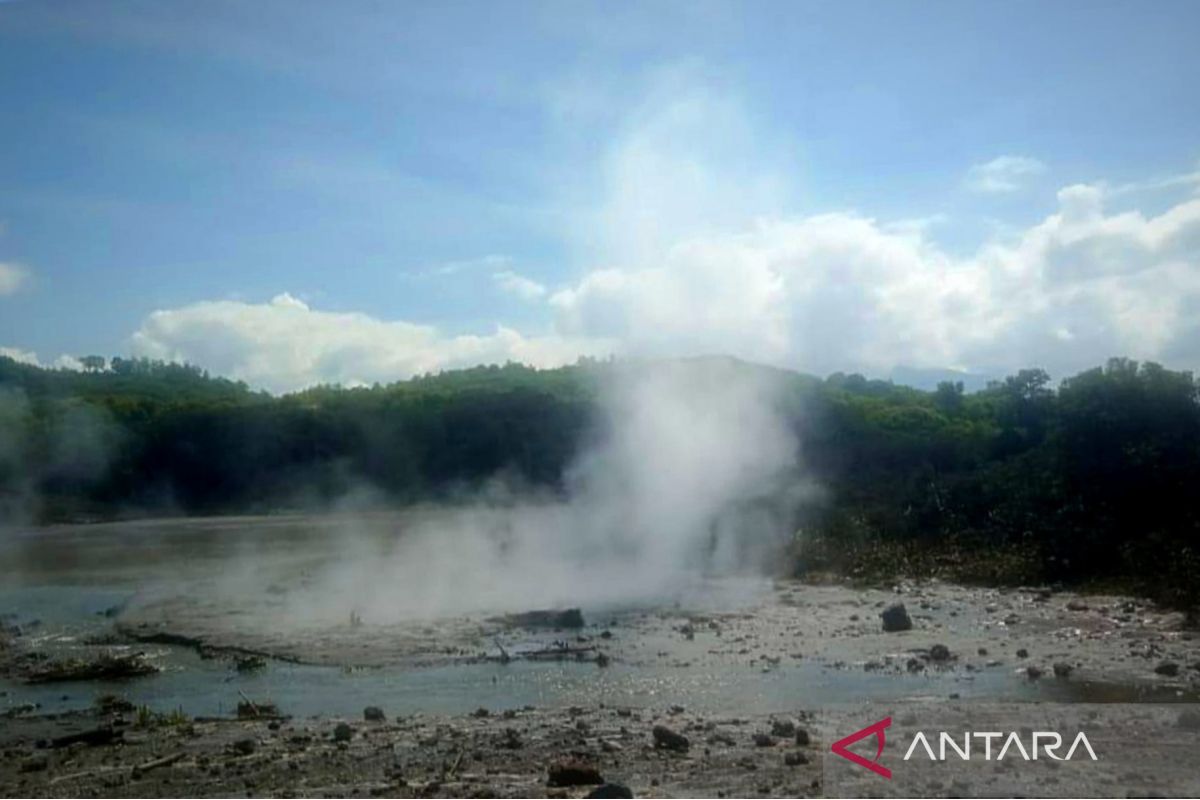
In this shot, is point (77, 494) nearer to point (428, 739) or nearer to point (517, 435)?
point (517, 435)

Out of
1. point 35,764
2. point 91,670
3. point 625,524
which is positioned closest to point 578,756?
point 35,764

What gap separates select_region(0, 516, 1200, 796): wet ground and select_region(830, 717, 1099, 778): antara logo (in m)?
0.43

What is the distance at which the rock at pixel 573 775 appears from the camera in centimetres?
855

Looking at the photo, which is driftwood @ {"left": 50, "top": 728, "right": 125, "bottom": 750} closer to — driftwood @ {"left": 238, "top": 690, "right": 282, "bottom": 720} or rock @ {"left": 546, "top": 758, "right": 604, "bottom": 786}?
driftwood @ {"left": 238, "top": 690, "right": 282, "bottom": 720}

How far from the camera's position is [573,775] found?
339 inches

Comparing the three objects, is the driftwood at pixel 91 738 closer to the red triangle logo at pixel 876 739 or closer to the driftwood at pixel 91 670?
the driftwood at pixel 91 670

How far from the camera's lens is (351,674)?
14.3 m

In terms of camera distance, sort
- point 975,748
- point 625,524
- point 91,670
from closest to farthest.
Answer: point 975,748
point 91,670
point 625,524

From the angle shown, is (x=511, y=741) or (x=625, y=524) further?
(x=625, y=524)

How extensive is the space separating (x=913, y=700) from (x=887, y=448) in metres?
25.0

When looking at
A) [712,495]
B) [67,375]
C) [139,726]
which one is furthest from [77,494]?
[139,726]

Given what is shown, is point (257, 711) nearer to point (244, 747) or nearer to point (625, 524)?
point (244, 747)

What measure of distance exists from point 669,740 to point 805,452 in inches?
1075

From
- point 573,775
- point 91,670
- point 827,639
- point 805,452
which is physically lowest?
point 91,670
